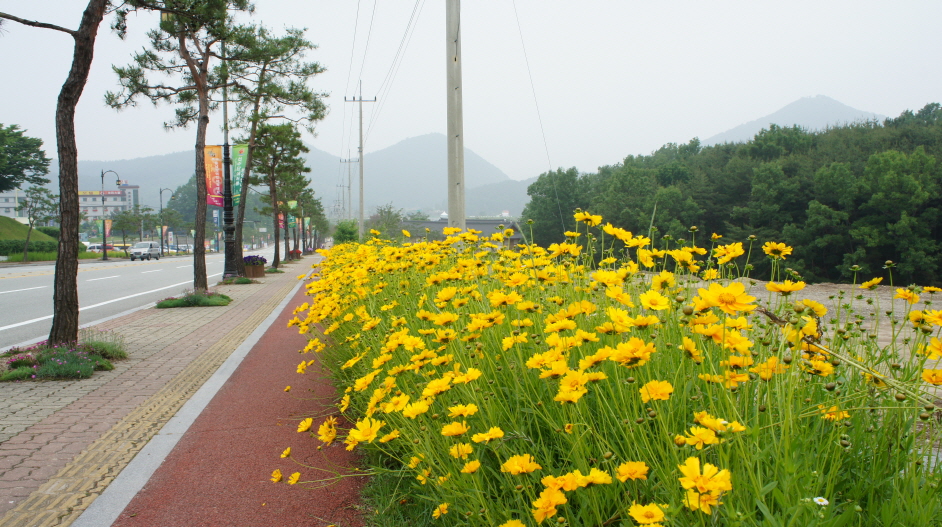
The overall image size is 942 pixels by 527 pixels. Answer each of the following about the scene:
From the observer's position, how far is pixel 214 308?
11516 millimetres

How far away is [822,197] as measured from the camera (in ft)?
141

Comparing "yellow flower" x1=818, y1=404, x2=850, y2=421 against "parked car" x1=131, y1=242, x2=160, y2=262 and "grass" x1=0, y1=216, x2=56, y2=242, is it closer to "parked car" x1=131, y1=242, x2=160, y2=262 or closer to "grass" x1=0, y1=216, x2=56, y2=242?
"parked car" x1=131, y1=242, x2=160, y2=262

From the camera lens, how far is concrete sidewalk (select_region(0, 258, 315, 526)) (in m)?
2.91

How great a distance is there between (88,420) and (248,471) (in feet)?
5.68

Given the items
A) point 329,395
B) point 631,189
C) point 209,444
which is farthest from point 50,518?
point 631,189

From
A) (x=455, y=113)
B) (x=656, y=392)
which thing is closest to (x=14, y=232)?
(x=455, y=113)

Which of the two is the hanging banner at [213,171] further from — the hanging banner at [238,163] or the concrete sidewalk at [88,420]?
the concrete sidewalk at [88,420]

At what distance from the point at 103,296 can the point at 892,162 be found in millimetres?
45560

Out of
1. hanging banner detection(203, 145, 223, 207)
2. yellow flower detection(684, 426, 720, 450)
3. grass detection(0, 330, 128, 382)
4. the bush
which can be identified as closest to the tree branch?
grass detection(0, 330, 128, 382)

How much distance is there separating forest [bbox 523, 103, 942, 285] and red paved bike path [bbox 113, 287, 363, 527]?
2565 centimetres

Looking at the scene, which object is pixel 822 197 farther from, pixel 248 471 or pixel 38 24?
pixel 248 471

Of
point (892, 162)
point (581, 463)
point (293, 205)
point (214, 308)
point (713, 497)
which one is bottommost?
point (214, 308)

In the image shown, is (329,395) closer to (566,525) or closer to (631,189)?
(566,525)

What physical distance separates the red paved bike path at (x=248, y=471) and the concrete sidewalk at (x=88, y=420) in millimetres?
298
